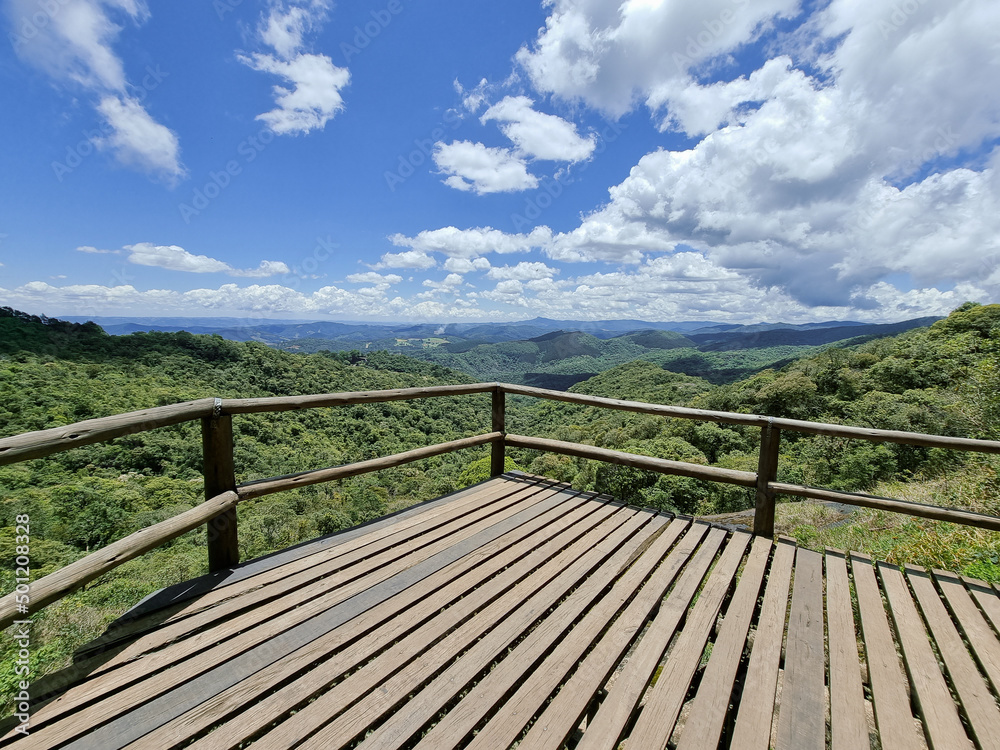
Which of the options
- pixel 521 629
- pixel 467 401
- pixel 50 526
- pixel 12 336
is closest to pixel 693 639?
pixel 521 629

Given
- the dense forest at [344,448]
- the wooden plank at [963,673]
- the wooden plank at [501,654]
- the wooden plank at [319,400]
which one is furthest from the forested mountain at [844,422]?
the wooden plank at [319,400]

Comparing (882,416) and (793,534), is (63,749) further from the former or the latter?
(882,416)

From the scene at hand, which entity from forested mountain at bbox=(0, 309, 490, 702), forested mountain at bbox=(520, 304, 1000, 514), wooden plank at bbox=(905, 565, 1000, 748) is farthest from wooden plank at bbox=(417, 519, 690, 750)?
forested mountain at bbox=(520, 304, 1000, 514)

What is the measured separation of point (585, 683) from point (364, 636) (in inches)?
36.3

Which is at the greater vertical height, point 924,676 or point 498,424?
point 498,424

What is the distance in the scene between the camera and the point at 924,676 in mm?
1591

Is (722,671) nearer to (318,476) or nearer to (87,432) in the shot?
(318,476)

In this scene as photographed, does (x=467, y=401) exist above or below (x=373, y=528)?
below

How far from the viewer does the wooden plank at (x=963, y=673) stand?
1.37 metres

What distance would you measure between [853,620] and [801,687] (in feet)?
2.24

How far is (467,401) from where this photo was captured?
182 ft

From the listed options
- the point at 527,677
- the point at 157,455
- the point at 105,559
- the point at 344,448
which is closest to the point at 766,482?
the point at 527,677

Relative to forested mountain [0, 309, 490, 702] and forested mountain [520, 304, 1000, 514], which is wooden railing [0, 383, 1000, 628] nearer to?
forested mountain [0, 309, 490, 702]

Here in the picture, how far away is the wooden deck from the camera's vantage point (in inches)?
53.5
